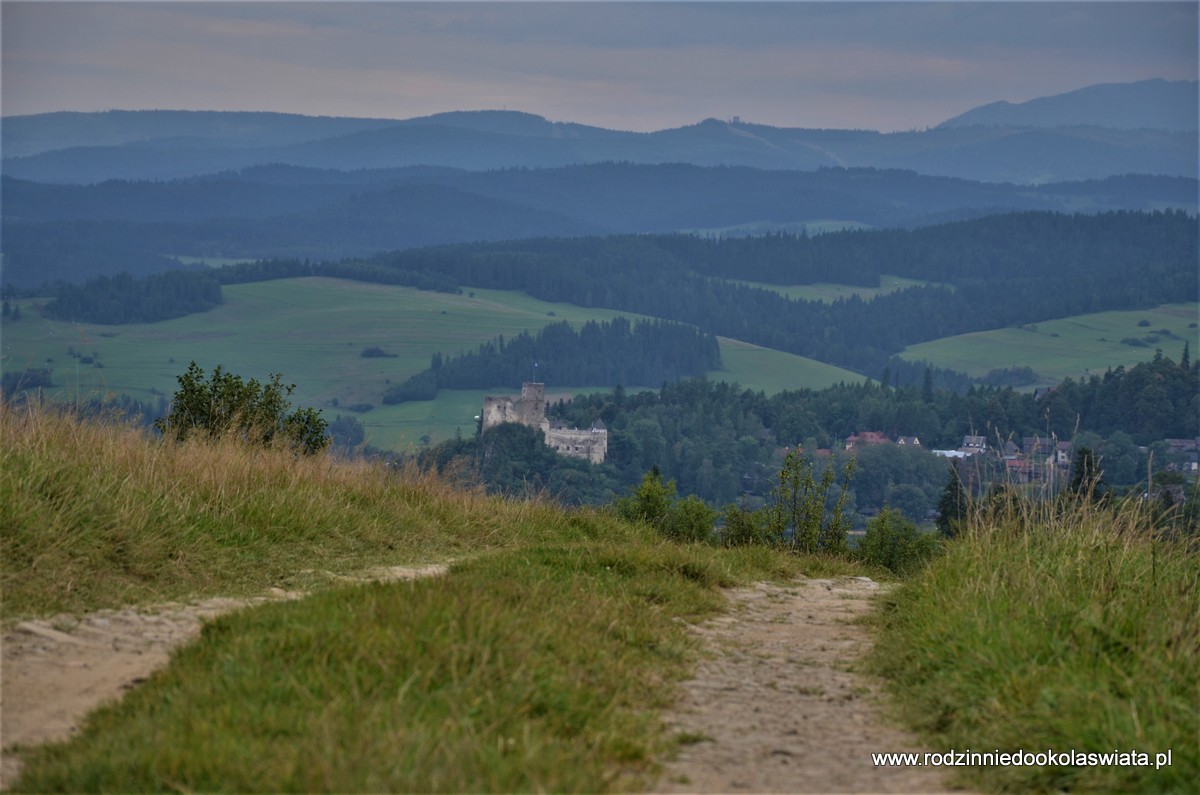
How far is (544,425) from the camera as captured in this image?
96875 mm

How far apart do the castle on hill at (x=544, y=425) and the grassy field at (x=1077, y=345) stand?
71.2 m

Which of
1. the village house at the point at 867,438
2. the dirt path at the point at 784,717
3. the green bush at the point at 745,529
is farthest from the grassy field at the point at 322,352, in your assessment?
the dirt path at the point at 784,717

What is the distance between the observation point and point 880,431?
117000 mm

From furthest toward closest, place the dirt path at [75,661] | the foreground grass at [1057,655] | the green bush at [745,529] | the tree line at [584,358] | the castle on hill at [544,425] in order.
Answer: the tree line at [584,358], the castle on hill at [544,425], the green bush at [745,529], the dirt path at [75,661], the foreground grass at [1057,655]

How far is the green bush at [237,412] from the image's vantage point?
1275 centimetres

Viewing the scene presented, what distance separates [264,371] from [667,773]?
473 feet

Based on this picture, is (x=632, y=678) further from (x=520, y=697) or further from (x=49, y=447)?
(x=49, y=447)

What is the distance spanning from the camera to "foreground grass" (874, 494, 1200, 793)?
4699mm

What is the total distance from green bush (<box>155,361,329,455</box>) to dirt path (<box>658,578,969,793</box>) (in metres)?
6.50

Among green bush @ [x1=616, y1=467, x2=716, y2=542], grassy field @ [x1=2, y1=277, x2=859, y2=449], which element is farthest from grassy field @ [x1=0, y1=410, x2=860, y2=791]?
grassy field @ [x1=2, y1=277, x2=859, y2=449]

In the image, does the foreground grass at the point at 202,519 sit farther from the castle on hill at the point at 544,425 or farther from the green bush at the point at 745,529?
the castle on hill at the point at 544,425

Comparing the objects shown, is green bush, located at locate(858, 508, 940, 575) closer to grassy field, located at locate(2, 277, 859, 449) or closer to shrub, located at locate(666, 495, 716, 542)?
shrub, located at locate(666, 495, 716, 542)

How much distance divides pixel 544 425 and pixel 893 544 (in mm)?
80809

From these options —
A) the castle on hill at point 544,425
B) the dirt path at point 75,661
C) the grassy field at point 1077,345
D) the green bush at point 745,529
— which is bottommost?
the castle on hill at point 544,425
